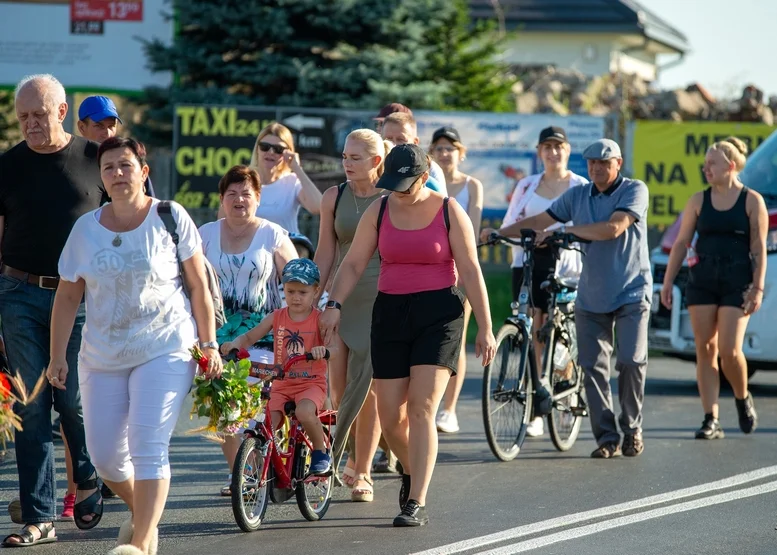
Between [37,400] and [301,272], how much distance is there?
1512mm

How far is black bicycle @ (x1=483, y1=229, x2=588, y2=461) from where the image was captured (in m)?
9.15

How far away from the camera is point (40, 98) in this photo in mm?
6719

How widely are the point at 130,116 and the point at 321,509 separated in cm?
2403

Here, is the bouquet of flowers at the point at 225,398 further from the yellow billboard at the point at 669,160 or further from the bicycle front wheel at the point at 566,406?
the yellow billboard at the point at 669,160

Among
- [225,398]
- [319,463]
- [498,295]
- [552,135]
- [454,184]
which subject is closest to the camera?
[225,398]

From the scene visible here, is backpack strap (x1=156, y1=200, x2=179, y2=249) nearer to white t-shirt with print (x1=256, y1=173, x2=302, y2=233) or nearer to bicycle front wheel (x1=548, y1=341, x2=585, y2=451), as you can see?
white t-shirt with print (x1=256, y1=173, x2=302, y2=233)

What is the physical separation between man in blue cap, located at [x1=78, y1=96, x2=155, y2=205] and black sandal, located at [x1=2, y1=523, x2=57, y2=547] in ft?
7.06

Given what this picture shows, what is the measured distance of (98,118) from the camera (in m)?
7.64

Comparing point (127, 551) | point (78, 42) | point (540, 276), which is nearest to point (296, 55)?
point (78, 42)

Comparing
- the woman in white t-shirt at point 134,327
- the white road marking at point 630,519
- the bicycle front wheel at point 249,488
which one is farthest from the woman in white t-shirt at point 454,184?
the woman in white t-shirt at point 134,327

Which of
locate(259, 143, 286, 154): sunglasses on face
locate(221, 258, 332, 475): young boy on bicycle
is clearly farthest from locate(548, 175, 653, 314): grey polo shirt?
locate(221, 258, 332, 475): young boy on bicycle

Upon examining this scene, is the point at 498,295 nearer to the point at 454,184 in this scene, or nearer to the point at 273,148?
the point at 454,184

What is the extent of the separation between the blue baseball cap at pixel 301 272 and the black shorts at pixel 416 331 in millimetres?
414

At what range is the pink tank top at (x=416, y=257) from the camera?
7.06 metres
